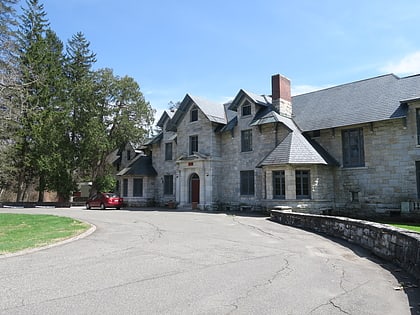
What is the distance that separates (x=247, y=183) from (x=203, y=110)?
6809 millimetres

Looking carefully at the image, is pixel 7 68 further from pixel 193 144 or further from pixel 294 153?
pixel 294 153

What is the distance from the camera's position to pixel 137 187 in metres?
32.3

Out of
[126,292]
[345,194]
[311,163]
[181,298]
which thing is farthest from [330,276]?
[345,194]

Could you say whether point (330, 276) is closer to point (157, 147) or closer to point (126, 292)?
point (126, 292)

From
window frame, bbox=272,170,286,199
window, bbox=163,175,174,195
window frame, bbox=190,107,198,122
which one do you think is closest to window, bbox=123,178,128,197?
window, bbox=163,175,174,195

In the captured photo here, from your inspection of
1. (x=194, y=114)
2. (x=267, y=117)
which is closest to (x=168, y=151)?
(x=194, y=114)

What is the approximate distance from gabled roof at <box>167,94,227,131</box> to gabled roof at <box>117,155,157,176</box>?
4.58 metres

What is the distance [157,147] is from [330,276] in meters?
27.2

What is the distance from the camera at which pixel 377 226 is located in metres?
9.32

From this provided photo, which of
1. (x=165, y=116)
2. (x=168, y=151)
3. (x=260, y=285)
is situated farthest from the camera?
(x=165, y=116)

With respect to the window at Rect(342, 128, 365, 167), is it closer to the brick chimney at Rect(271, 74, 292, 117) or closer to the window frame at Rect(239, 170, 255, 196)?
the brick chimney at Rect(271, 74, 292, 117)

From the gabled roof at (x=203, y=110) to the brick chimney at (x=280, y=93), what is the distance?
4872 millimetres

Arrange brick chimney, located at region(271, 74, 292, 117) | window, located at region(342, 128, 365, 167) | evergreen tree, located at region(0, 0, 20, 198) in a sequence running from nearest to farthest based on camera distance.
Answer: evergreen tree, located at region(0, 0, 20, 198) → window, located at region(342, 128, 365, 167) → brick chimney, located at region(271, 74, 292, 117)

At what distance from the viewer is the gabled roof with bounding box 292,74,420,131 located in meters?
20.7
